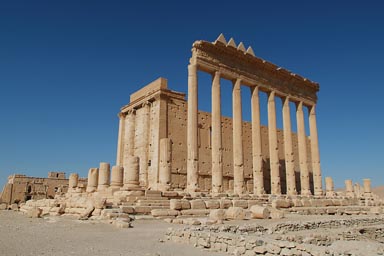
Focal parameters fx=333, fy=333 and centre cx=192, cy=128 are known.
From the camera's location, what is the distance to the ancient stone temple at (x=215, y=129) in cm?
2155

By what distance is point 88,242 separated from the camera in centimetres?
816

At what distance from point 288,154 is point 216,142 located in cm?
857

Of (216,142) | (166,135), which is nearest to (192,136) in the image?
(216,142)

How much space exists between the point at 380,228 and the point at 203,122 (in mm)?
17633

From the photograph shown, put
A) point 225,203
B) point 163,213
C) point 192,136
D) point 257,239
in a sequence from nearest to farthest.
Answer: point 257,239 < point 163,213 < point 225,203 < point 192,136

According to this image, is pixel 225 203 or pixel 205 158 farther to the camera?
pixel 205 158

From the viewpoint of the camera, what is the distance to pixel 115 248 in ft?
24.1

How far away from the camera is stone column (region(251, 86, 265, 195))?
78.8 feet

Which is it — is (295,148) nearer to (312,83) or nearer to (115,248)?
(312,83)

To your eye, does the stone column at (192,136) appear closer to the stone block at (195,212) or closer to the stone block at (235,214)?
the stone block at (195,212)

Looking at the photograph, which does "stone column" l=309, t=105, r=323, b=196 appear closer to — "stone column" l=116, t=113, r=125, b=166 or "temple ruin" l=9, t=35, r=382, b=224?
"temple ruin" l=9, t=35, r=382, b=224

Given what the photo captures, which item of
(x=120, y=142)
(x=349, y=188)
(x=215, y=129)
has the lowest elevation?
(x=349, y=188)

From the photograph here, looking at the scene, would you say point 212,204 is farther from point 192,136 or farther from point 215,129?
point 215,129

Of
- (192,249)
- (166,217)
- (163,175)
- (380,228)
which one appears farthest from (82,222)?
(380,228)
